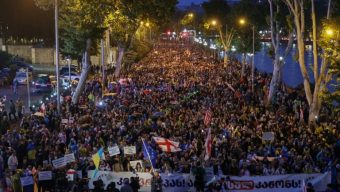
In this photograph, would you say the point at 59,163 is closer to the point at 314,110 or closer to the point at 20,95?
the point at 314,110

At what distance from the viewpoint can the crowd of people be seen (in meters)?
16.5

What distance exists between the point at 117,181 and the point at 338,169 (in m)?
6.55

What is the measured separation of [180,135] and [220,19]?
172 feet

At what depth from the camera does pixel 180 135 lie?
20.4 meters

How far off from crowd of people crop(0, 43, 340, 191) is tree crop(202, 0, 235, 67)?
3395 cm

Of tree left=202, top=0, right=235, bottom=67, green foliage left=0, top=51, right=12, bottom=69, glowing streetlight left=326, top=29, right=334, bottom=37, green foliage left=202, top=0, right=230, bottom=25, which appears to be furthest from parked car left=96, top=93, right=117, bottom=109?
green foliage left=202, top=0, right=230, bottom=25

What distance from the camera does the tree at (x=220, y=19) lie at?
65.1 m

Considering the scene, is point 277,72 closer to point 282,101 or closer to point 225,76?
point 282,101

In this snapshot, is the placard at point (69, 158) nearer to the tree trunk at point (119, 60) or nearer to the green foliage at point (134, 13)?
the green foliage at point (134, 13)

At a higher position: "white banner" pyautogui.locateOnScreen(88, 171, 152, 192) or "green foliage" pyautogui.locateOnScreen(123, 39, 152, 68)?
"green foliage" pyautogui.locateOnScreen(123, 39, 152, 68)

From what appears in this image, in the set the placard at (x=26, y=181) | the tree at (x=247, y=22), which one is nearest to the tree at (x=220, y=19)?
the tree at (x=247, y=22)

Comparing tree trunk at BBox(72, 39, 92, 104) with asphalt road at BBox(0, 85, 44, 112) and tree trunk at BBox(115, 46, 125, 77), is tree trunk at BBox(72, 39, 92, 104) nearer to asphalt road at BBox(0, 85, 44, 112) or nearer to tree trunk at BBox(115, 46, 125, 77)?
asphalt road at BBox(0, 85, 44, 112)

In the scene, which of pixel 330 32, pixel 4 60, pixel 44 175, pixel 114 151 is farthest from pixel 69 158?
pixel 4 60

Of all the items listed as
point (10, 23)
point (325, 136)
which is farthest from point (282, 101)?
point (10, 23)
